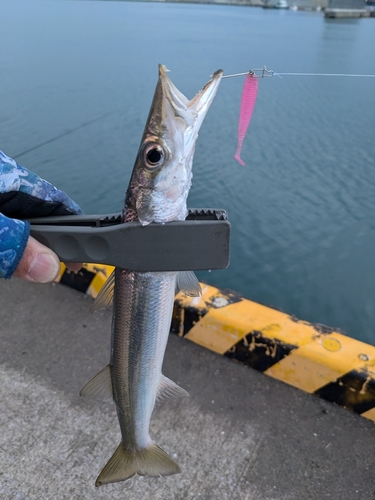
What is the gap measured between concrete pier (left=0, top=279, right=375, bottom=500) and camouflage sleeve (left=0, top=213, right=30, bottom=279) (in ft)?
5.37

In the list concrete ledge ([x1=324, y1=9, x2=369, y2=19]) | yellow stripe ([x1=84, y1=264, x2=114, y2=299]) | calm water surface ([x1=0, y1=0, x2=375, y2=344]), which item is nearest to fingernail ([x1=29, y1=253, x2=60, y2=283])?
yellow stripe ([x1=84, y1=264, x2=114, y2=299])

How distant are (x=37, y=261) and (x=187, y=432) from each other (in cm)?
183

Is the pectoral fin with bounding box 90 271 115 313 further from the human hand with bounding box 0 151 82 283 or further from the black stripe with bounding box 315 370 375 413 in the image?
the black stripe with bounding box 315 370 375 413

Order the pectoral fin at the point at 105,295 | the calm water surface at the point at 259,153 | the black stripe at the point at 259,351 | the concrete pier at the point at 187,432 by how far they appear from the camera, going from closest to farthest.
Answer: the pectoral fin at the point at 105,295, the concrete pier at the point at 187,432, the black stripe at the point at 259,351, the calm water surface at the point at 259,153

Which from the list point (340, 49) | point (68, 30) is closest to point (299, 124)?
point (340, 49)

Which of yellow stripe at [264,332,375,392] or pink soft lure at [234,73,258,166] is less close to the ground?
pink soft lure at [234,73,258,166]

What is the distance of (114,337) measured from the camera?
6.70 ft

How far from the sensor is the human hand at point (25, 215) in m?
1.70

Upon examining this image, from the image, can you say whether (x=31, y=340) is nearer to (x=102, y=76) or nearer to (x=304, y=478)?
(x=304, y=478)

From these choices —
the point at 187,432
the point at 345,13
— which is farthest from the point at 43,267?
the point at 345,13

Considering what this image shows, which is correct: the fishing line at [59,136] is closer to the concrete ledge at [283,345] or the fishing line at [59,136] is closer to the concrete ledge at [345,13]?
the concrete ledge at [283,345]

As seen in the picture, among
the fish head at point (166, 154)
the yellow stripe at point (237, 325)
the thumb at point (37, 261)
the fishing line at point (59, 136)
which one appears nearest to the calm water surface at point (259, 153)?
the fishing line at point (59, 136)

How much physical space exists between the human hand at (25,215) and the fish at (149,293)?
0.33 m

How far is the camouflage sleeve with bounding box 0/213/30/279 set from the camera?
1.68 m
